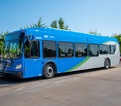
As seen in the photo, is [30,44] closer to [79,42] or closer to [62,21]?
[79,42]

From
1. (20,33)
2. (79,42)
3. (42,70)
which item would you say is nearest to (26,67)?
Result: (42,70)

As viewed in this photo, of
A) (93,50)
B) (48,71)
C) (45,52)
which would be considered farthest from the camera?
(93,50)

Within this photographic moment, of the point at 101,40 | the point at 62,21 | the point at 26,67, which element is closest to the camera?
the point at 26,67

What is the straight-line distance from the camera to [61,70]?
10484 millimetres

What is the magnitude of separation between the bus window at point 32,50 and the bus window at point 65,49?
5.95 feet

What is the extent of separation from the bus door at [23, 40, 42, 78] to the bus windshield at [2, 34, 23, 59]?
1.23 ft

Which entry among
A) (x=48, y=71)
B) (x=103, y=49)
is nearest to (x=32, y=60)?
(x=48, y=71)

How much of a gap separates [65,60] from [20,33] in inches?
142

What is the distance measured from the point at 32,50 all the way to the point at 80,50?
445cm

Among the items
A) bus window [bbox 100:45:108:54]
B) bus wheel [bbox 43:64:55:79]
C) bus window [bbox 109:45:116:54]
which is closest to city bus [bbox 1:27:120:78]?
bus wheel [bbox 43:64:55:79]

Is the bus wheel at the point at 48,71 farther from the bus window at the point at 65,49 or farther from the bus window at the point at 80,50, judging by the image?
the bus window at the point at 80,50

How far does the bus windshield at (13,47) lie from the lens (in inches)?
336

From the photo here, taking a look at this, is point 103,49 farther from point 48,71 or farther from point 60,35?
point 48,71

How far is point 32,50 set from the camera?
28.8ft
